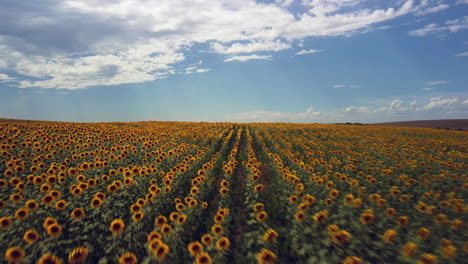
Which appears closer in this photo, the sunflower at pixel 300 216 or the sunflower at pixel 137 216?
the sunflower at pixel 300 216

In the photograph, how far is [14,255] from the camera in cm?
392

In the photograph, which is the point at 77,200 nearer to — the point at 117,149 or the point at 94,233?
the point at 94,233

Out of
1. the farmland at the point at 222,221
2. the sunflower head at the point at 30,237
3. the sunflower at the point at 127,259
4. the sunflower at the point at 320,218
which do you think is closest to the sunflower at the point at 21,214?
the farmland at the point at 222,221

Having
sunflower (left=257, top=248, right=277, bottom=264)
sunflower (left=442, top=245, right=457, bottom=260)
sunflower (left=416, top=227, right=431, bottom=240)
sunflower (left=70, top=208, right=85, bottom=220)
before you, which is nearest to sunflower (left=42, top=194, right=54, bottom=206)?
sunflower (left=70, top=208, right=85, bottom=220)

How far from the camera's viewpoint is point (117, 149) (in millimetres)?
11523

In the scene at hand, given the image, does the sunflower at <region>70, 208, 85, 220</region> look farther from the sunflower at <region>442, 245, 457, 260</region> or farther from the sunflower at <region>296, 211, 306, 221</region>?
the sunflower at <region>442, 245, 457, 260</region>

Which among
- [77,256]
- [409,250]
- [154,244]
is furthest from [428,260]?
[77,256]

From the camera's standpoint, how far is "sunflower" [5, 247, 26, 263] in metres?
3.87

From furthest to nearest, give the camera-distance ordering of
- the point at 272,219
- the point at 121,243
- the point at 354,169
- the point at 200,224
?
the point at 354,169 → the point at 272,219 → the point at 200,224 → the point at 121,243

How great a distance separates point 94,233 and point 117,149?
272 inches

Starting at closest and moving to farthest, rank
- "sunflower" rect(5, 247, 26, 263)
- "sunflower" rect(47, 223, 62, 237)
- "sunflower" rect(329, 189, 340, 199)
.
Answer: "sunflower" rect(5, 247, 26, 263)
"sunflower" rect(47, 223, 62, 237)
"sunflower" rect(329, 189, 340, 199)

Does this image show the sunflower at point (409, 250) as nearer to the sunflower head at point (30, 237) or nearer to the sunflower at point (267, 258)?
the sunflower at point (267, 258)

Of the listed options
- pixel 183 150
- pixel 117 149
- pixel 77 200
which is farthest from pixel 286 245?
pixel 117 149

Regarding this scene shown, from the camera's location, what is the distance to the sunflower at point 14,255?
3870 mm
